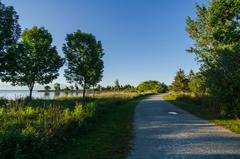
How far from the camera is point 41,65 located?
2506 cm

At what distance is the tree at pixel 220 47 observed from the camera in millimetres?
11742

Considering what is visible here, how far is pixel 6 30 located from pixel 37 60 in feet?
21.4

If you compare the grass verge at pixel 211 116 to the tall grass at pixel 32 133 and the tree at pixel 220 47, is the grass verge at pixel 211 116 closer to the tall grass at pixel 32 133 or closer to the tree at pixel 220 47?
the tree at pixel 220 47

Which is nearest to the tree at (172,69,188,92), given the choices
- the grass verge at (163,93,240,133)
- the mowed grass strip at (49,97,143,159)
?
the grass verge at (163,93,240,133)

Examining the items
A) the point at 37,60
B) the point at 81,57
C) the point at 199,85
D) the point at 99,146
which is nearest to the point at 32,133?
the point at 99,146

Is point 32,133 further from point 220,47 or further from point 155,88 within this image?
point 155,88

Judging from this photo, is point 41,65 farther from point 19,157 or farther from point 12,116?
point 19,157

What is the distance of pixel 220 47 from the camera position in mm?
16125

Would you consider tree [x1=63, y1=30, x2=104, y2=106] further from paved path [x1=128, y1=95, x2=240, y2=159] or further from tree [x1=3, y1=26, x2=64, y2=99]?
paved path [x1=128, y1=95, x2=240, y2=159]

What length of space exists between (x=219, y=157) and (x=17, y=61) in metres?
19.4

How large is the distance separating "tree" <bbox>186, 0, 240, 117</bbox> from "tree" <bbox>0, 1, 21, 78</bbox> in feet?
51.3

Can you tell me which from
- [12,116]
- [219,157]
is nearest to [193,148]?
[219,157]

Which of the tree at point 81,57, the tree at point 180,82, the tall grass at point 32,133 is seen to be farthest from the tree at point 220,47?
the tree at point 180,82

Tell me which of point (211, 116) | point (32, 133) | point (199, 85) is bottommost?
point (211, 116)
